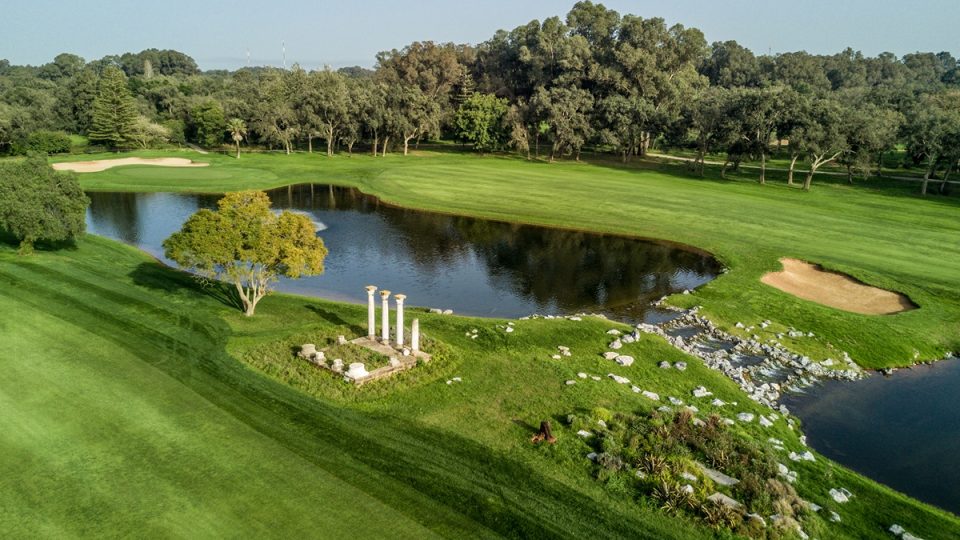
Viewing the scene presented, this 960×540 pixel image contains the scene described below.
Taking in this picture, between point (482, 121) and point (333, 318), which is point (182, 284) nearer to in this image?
point (333, 318)

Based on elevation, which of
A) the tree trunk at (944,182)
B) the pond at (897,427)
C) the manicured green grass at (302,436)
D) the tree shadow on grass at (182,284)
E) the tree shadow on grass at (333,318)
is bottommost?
the pond at (897,427)

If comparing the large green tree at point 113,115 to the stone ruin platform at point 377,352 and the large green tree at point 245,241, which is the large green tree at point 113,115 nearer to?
the large green tree at point 245,241

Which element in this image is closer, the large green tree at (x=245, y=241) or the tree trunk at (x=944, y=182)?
the large green tree at (x=245, y=241)

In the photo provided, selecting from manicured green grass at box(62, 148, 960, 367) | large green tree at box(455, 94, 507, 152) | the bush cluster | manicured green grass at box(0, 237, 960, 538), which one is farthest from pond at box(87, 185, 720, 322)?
large green tree at box(455, 94, 507, 152)

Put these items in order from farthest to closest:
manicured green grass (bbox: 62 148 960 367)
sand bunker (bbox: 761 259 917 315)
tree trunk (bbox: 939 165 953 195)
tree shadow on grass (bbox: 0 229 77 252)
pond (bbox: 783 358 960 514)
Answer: tree trunk (bbox: 939 165 953 195) → tree shadow on grass (bbox: 0 229 77 252) → sand bunker (bbox: 761 259 917 315) → manicured green grass (bbox: 62 148 960 367) → pond (bbox: 783 358 960 514)

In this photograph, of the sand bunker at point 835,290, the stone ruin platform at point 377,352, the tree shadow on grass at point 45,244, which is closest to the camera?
the stone ruin platform at point 377,352

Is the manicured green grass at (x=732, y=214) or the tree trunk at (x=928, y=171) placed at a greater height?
the tree trunk at (x=928, y=171)

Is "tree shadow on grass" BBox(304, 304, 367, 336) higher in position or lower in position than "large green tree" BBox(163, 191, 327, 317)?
lower

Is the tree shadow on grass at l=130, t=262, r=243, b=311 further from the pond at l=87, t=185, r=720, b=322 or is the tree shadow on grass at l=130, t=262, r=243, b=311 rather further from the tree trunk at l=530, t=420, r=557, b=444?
the tree trunk at l=530, t=420, r=557, b=444

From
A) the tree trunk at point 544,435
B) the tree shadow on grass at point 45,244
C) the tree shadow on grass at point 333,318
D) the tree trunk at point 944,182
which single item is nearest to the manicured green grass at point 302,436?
the tree shadow on grass at point 333,318
